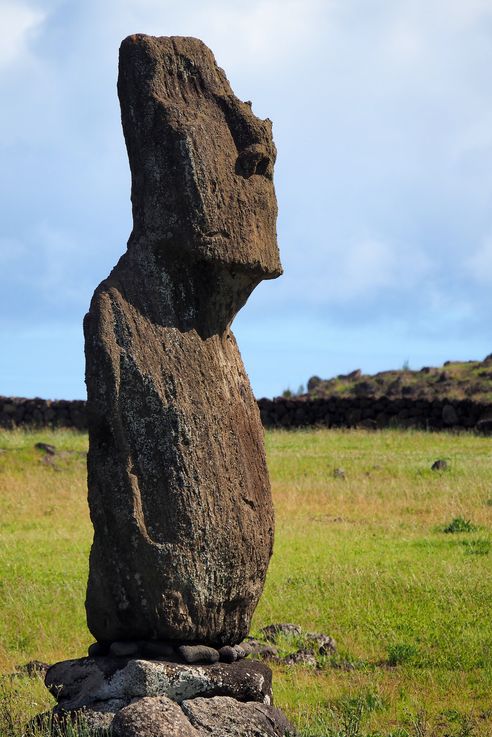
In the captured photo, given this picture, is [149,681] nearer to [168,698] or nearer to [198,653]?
[168,698]

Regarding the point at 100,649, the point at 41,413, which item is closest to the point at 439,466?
the point at 100,649

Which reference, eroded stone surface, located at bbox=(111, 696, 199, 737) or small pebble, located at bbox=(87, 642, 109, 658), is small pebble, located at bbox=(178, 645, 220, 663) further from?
small pebble, located at bbox=(87, 642, 109, 658)

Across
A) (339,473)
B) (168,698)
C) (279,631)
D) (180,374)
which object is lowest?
(279,631)

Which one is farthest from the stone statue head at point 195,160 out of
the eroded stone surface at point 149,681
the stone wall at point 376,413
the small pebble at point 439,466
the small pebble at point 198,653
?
the stone wall at point 376,413

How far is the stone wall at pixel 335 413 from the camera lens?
31.7m

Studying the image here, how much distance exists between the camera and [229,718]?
660 centimetres

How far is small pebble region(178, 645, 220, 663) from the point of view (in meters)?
6.80

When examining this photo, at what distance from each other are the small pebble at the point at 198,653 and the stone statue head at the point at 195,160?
2420 mm

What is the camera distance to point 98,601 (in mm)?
6941

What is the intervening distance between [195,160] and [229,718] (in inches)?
136

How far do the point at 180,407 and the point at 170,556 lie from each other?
35.7 inches

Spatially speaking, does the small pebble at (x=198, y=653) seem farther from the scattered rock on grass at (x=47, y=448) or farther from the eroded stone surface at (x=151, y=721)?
the scattered rock on grass at (x=47, y=448)

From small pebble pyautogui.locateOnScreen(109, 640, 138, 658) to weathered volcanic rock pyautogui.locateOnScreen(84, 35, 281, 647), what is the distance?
68 mm

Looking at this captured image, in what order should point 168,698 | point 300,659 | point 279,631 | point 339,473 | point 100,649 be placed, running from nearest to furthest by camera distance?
1. point 168,698
2. point 100,649
3. point 300,659
4. point 279,631
5. point 339,473
